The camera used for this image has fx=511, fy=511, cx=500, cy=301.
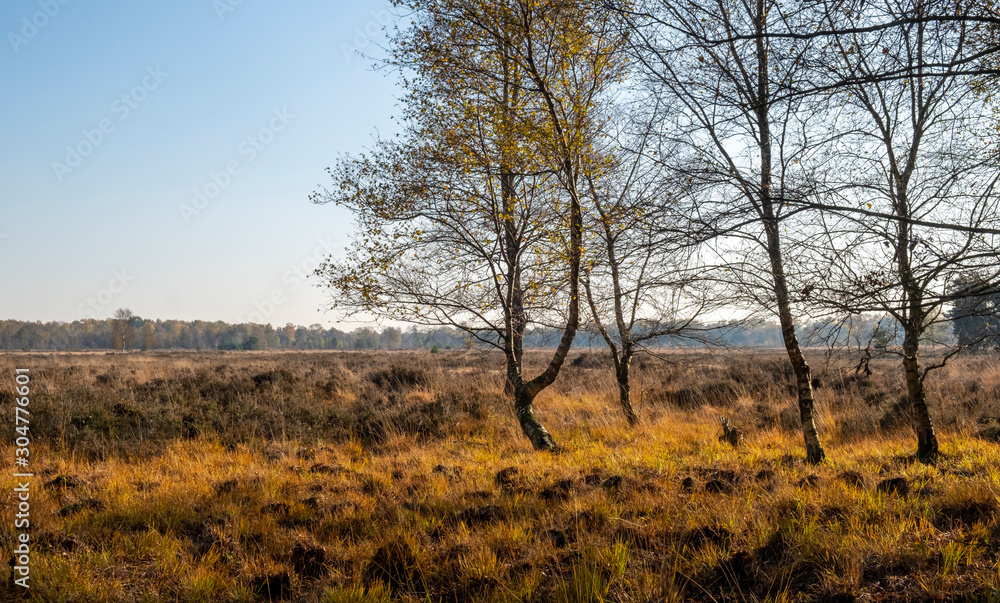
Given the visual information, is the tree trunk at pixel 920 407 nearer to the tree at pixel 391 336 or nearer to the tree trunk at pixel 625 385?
the tree trunk at pixel 625 385

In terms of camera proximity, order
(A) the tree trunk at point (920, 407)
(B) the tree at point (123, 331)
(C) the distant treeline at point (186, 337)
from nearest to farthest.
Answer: (A) the tree trunk at point (920, 407)
(B) the tree at point (123, 331)
(C) the distant treeline at point (186, 337)

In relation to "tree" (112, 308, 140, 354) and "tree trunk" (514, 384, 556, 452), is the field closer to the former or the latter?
"tree trunk" (514, 384, 556, 452)

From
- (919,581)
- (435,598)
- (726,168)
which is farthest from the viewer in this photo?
(726,168)

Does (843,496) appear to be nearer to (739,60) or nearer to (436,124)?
(739,60)

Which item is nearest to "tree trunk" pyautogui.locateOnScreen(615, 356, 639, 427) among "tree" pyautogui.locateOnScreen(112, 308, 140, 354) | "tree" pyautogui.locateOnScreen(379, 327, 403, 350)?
"tree" pyautogui.locateOnScreen(379, 327, 403, 350)

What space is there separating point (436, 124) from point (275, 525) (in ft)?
19.3

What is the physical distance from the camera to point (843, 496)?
3.96m

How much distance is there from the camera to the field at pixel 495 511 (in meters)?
2.86

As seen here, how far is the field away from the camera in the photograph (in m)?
2.86

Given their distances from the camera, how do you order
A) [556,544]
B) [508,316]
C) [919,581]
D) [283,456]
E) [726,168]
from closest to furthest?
[919,581], [556,544], [726,168], [283,456], [508,316]


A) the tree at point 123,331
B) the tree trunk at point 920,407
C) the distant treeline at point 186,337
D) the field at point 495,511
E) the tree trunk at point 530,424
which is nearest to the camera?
the field at point 495,511

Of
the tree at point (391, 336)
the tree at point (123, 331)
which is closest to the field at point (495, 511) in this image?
the tree at point (391, 336)

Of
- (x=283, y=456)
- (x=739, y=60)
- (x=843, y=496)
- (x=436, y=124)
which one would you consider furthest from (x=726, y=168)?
(x=283, y=456)

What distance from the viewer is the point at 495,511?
13.5ft
